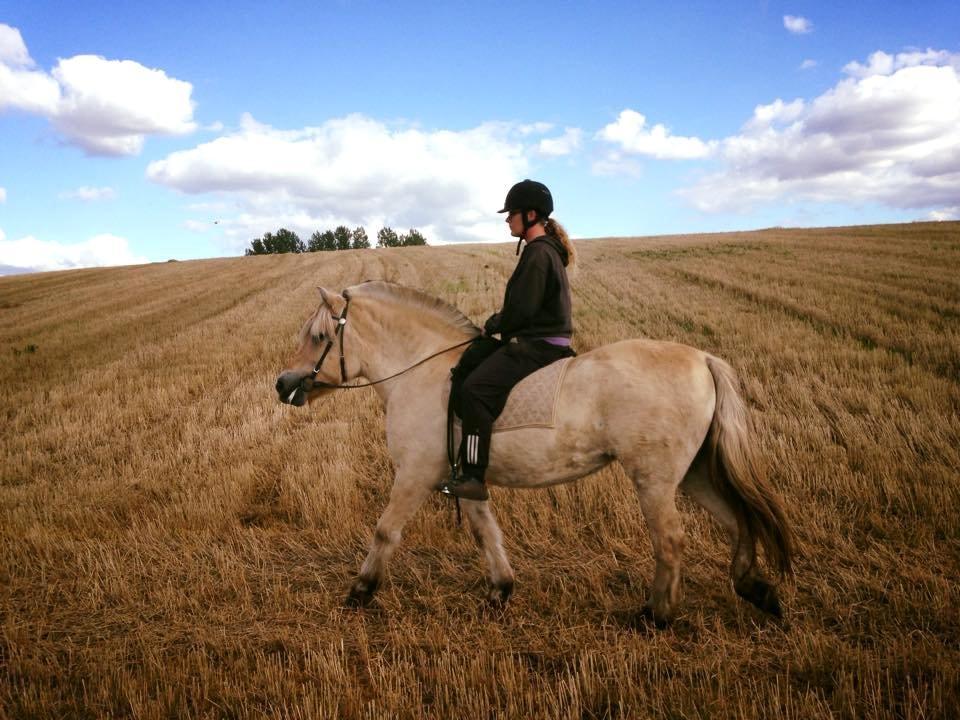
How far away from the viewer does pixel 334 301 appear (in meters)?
4.24

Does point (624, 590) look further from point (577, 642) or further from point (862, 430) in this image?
point (862, 430)

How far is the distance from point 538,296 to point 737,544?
2162mm

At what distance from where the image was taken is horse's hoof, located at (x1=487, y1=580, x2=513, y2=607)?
3.91m

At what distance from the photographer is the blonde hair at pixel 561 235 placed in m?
3.90

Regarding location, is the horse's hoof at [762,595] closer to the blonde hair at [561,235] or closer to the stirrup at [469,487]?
the stirrup at [469,487]

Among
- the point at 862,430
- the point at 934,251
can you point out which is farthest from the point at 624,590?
the point at 934,251

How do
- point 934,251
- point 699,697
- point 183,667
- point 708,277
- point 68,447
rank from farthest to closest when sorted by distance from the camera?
point 934,251
point 708,277
point 68,447
point 183,667
point 699,697

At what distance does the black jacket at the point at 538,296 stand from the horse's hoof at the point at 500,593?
5.88 ft

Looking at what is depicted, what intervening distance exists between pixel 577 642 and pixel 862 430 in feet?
15.6

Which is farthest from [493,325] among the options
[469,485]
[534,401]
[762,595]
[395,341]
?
[762,595]

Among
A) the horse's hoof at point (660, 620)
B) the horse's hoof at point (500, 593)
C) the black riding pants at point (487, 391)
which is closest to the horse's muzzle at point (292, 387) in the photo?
the black riding pants at point (487, 391)

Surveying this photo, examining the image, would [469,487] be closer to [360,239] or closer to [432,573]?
[432,573]

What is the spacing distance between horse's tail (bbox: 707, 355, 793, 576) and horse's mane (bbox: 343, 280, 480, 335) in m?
1.85

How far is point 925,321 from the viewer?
11.0m
